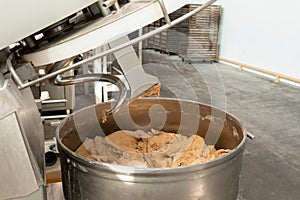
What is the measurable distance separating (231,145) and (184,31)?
550 centimetres

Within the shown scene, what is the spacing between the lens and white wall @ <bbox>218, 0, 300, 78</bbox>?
15.5ft

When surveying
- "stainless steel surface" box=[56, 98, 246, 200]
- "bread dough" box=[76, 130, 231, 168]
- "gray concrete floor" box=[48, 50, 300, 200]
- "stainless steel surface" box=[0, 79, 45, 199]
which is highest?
"stainless steel surface" box=[0, 79, 45, 199]

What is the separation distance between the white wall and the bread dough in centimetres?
409

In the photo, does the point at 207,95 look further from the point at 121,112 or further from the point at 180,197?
the point at 180,197

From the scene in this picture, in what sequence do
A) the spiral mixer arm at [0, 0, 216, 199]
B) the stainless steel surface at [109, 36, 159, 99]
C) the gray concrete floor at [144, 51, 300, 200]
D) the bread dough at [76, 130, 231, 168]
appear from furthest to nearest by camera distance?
the gray concrete floor at [144, 51, 300, 200] < the bread dough at [76, 130, 231, 168] < the stainless steel surface at [109, 36, 159, 99] < the spiral mixer arm at [0, 0, 216, 199]

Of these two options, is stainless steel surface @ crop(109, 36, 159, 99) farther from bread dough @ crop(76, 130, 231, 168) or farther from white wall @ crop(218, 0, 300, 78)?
white wall @ crop(218, 0, 300, 78)

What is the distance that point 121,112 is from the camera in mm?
1183

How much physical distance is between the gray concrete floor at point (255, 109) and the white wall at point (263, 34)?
292 millimetres

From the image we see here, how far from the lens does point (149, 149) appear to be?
1183 mm

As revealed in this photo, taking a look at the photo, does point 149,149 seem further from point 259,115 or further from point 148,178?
point 259,115

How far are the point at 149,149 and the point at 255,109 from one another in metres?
2.93

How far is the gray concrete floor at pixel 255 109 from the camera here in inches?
92.1

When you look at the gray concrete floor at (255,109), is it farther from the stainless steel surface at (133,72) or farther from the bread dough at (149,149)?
the stainless steel surface at (133,72)

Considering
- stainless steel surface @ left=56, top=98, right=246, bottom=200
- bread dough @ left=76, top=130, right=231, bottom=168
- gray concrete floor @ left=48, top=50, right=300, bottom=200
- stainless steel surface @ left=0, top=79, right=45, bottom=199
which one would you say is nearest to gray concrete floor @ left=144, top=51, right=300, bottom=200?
gray concrete floor @ left=48, top=50, right=300, bottom=200
